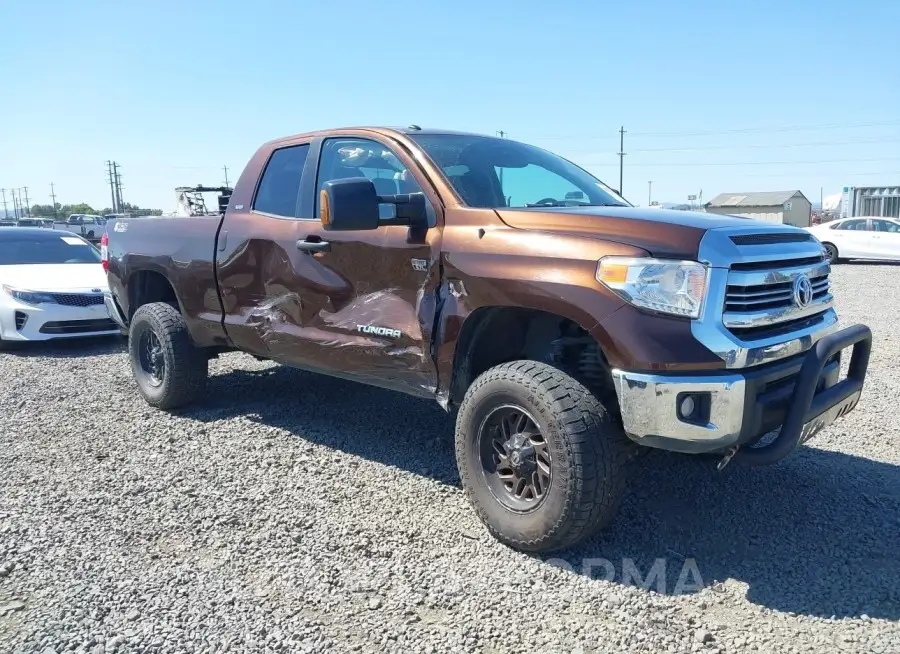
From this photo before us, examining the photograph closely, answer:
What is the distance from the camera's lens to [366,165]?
4.23 m

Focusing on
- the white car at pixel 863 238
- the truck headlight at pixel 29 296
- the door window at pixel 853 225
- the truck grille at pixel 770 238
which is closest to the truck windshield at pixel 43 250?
the truck headlight at pixel 29 296

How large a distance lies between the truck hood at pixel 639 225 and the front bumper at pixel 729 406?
519mm

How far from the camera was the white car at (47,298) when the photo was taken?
7.95 meters

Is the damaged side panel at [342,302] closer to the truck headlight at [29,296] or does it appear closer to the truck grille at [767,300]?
the truck grille at [767,300]

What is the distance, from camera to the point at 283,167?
15.5ft

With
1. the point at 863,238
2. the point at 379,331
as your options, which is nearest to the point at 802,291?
the point at 379,331

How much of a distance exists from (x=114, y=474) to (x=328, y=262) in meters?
1.77

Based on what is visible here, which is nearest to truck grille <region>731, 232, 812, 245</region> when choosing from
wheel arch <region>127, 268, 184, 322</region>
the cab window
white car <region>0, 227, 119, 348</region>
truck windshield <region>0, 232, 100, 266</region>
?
wheel arch <region>127, 268, 184, 322</region>

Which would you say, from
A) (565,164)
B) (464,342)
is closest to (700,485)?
(464,342)

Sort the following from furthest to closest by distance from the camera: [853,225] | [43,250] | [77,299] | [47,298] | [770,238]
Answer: [853,225]
[43,250]
[77,299]
[47,298]
[770,238]

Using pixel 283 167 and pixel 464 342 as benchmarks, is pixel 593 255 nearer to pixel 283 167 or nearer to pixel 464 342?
pixel 464 342

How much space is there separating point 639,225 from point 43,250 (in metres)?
8.79

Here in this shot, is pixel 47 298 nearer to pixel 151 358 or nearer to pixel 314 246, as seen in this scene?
pixel 151 358

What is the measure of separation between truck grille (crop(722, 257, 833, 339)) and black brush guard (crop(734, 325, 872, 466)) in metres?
0.17
